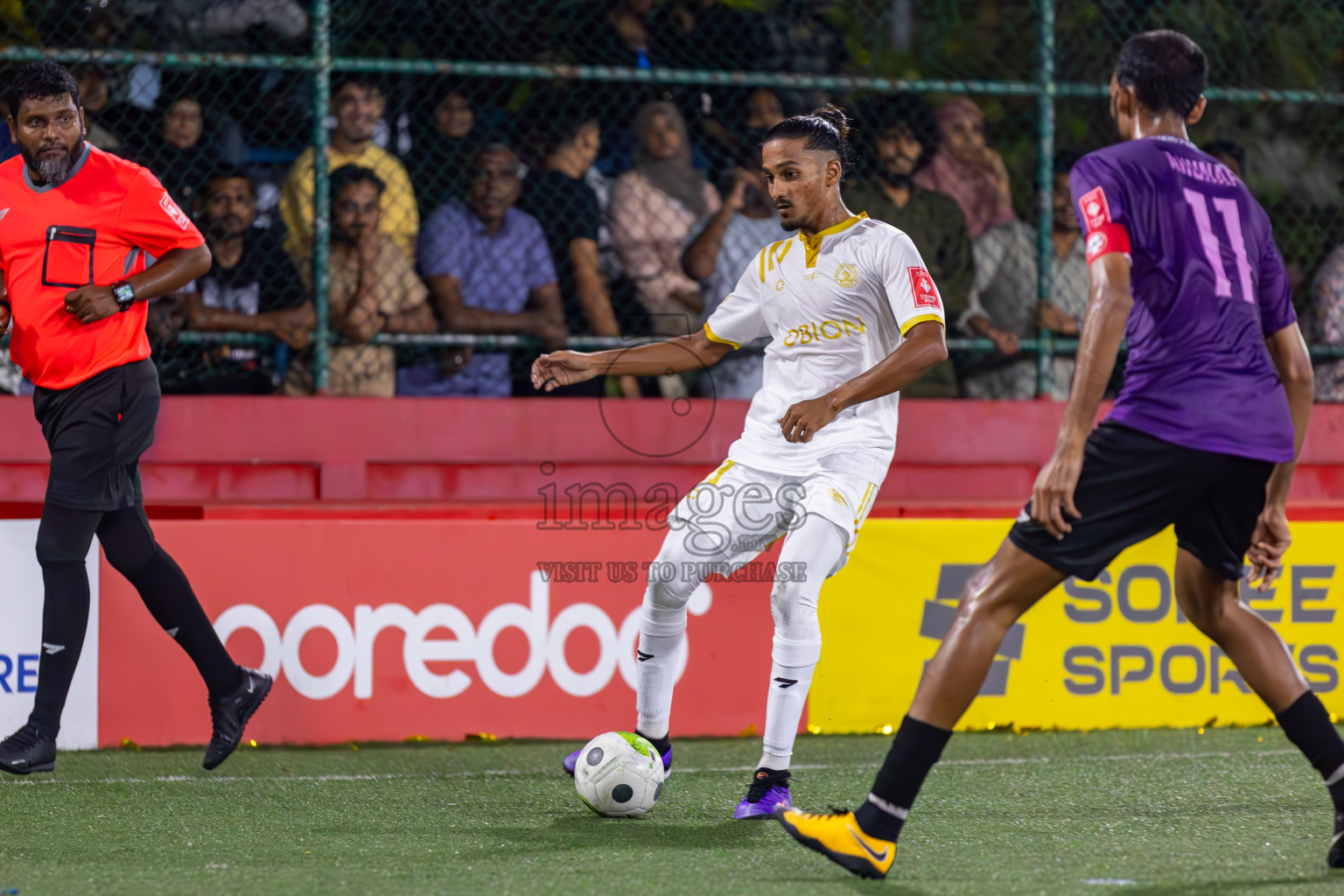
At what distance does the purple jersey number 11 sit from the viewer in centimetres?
344

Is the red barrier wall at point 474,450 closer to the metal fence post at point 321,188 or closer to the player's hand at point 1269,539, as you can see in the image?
the metal fence post at point 321,188

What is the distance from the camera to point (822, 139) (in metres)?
4.52

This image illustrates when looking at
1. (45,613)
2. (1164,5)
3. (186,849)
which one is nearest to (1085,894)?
(186,849)

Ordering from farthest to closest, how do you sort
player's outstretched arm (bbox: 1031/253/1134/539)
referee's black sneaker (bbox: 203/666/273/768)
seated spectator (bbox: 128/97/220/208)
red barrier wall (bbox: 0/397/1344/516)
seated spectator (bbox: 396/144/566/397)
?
1. seated spectator (bbox: 396/144/566/397)
2. seated spectator (bbox: 128/97/220/208)
3. red barrier wall (bbox: 0/397/1344/516)
4. referee's black sneaker (bbox: 203/666/273/768)
5. player's outstretched arm (bbox: 1031/253/1134/539)

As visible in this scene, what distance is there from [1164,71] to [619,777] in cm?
237

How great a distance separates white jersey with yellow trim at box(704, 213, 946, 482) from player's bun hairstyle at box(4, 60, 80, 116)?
2.32 metres

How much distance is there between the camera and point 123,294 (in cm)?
480

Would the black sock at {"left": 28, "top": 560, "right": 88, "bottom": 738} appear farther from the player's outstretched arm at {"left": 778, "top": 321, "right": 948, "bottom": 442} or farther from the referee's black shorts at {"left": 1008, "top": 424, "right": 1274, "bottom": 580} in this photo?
the referee's black shorts at {"left": 1008, "top": 424, "right": 1274, "bottom": 580}

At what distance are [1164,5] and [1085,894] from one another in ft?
18.0

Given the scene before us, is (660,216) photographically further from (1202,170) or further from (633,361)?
(1202,170)

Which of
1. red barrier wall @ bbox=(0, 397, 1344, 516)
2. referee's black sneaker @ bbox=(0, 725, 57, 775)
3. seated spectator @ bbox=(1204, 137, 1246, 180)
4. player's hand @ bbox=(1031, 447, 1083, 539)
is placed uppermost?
seated spectator @ bbox=(1204, 137, 1246, 180)

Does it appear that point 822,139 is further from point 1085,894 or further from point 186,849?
point 186,849

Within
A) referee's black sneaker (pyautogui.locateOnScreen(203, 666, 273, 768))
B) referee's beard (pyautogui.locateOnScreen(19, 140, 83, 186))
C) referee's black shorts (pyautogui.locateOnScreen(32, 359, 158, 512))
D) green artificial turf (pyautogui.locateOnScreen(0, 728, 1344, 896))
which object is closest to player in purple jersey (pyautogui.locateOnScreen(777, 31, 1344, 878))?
green artificial turf (pyautogui.locateOnScreen(0, 728, 1344, 896))

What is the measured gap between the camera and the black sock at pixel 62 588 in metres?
4.76
